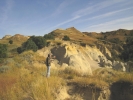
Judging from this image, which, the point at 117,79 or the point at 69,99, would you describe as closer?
the point at 69,99

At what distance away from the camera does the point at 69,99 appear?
748 cm

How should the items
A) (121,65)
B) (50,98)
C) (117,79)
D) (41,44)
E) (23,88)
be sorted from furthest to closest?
(41,44)
(121,65)
(117,79)
(23,88)
(50,98)

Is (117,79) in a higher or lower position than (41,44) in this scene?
lower

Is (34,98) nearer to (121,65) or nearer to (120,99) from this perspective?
(120,99)

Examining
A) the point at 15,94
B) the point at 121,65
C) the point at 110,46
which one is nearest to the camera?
the point at 15,94

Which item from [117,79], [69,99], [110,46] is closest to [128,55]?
[110,46]

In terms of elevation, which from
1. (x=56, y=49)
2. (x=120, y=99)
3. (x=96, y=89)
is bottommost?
(x=120, y=99)

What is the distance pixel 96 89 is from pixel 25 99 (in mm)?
3486

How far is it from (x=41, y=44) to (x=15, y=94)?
20808mm

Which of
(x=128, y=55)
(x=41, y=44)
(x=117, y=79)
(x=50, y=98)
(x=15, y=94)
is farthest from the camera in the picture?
(x=128, y=55)

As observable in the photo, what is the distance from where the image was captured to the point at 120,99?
27.6 feet

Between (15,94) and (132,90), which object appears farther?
(132,90)

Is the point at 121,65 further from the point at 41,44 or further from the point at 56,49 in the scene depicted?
the point at 41,44

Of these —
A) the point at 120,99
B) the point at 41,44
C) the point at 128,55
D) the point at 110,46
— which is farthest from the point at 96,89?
the point at 110,46
